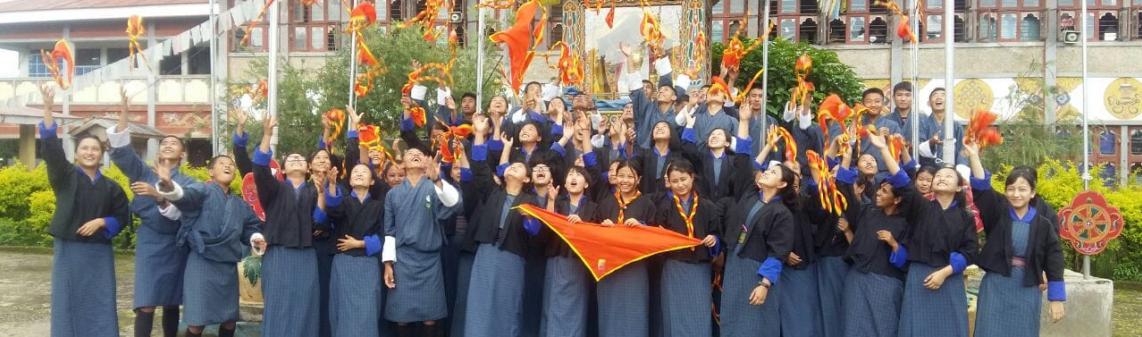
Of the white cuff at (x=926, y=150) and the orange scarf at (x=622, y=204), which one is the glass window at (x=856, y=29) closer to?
the white cuff at (x=926, y=150)

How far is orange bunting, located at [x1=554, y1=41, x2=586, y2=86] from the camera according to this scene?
368 inches

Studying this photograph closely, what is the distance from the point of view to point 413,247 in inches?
236

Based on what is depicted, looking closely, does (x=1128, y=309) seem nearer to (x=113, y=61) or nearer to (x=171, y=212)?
(x=171, y=212)

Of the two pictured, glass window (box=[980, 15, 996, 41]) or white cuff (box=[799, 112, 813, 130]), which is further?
glass window (box=[980, 15, 996, 41])

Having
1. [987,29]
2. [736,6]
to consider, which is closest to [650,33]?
[736,6]

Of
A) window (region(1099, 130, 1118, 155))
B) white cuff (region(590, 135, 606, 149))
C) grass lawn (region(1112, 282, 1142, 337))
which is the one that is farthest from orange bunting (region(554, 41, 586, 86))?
window (region(1099, 130, 1118, 155))

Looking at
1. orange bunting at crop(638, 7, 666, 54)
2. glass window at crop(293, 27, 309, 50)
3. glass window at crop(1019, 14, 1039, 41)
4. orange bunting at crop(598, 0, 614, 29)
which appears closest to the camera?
orange bunting at crop(638, 7, 666, 54)

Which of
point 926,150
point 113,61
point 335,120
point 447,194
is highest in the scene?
point 113,61

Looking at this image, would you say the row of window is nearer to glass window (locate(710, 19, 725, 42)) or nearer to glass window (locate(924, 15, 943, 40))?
glass window (locate(710, 19, 725, 42))

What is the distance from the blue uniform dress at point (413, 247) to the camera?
5.99m

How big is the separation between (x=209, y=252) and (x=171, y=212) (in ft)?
1.11

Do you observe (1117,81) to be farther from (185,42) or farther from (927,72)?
(185,42)

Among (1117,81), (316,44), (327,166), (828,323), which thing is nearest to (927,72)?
(1117,81)

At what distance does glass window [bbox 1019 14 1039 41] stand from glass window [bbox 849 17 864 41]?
3216 mm
